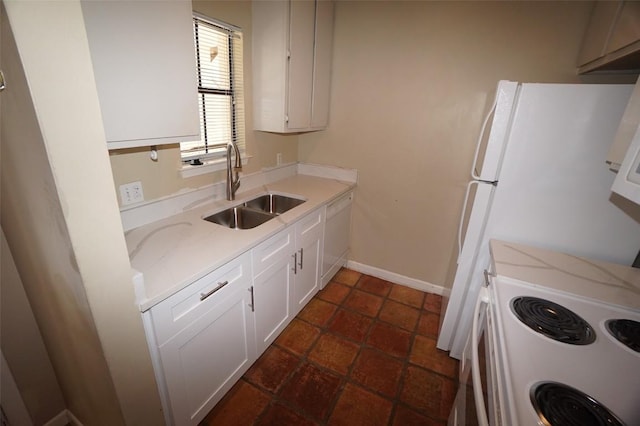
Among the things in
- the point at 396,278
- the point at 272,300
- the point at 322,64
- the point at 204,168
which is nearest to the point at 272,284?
the point at 272,300

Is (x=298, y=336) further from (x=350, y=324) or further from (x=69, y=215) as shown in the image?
(x=69, y=215)

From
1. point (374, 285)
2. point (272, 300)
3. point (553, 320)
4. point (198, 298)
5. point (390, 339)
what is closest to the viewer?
point (553, 320)

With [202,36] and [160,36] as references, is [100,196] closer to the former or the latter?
[160,36]

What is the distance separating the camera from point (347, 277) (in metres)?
2.89

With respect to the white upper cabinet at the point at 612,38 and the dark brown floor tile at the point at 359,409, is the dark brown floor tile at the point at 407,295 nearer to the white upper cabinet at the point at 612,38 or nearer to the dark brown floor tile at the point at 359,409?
the dark brown floor tile at the point at 359,409

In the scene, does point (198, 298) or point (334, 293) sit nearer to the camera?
point (198, 298)

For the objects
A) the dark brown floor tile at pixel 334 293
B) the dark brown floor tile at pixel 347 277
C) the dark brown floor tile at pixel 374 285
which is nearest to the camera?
the dark brown floor tile at pixel 334 293

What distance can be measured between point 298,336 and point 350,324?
43 centimetres

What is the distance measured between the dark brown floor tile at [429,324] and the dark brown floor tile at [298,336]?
828mm

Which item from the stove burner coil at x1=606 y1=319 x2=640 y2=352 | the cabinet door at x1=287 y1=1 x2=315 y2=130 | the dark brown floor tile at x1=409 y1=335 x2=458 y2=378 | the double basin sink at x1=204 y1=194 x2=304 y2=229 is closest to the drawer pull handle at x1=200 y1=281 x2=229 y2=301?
the double basin sink at x1=204 y1=194 x2=304 y2=229

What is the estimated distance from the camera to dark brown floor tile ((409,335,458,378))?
1.91 m

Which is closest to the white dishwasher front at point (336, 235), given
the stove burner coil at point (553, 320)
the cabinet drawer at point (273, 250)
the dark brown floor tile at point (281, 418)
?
the cabinet drawer at point (273, 250)

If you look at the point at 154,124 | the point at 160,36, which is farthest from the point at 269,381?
the point at 160,36

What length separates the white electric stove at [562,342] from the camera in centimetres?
73
